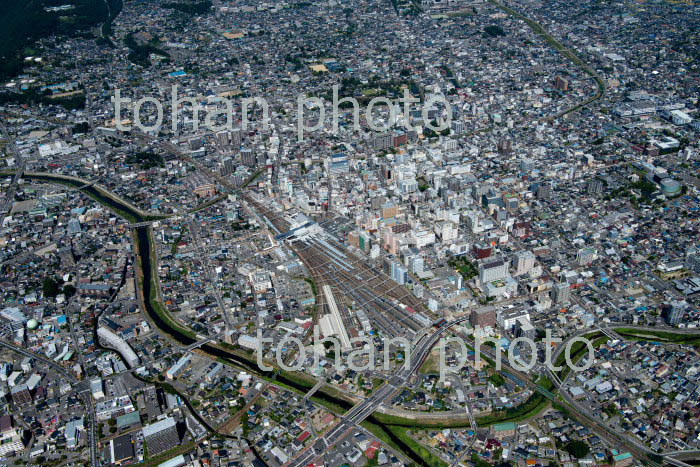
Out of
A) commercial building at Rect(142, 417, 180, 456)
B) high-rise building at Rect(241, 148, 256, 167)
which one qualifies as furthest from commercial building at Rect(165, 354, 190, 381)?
high-rise building at Rect(241, 148, 256, 167)

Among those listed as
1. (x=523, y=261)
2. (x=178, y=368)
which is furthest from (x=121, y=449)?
(x=523, y=261)

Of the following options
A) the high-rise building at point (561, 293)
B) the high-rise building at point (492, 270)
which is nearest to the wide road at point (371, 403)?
the high-rise building at point (492, 270)

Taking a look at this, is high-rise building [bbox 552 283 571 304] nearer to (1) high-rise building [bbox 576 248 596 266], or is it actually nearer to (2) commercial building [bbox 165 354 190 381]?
(1) high-rise building [bbox 576 248 596 266]

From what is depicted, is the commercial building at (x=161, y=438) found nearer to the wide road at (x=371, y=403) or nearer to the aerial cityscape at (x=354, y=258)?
the aerial cityscape at (x=354, y=258)

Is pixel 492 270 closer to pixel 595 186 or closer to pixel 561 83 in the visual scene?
pixel 595 186

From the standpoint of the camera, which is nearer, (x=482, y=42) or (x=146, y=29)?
(x=482, y=42)

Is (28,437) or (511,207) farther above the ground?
(511,207)

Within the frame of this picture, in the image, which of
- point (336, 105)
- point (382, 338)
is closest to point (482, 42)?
point (336, 105)

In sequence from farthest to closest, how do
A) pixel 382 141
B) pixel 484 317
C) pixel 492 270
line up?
1. pixel 382 141
2. pixel 492 270
3. pixel 484 317

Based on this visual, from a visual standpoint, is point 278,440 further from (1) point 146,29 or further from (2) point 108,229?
(1) point 146,29
